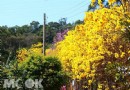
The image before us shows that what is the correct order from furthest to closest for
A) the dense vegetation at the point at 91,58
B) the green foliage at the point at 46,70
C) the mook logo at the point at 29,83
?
the green foliage at the point at 46,70 < the mook logo at the point at 29,83 < the dense vegetation at the point at 91,58

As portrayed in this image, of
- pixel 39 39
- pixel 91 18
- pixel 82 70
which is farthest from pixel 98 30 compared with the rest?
pixel 39 39

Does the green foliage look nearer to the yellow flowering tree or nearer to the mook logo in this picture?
the mook logo

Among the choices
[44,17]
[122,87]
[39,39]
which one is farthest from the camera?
[39,39]

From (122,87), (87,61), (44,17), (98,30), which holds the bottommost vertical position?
(122,87)

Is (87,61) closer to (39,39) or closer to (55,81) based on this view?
(55,81)

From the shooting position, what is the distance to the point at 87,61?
61.8 ft

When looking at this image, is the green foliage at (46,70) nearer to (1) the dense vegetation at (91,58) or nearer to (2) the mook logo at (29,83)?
(1) the dense vegetation at (91,58)

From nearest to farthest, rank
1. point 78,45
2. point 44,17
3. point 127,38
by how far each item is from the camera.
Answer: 1. point 127,38
2. point 78,45
3. point 44,17

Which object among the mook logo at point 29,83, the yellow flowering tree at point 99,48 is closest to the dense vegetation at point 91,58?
the yellow flowering tree at point 99,48

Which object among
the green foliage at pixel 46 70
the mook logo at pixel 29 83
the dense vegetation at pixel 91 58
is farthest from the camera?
the green foliage at pixel 46 70

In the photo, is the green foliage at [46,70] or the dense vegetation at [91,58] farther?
the green foliage at [46,70]

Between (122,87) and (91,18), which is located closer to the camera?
(122,87)

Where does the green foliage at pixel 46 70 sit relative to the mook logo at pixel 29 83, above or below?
above

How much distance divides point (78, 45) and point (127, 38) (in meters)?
14.4
